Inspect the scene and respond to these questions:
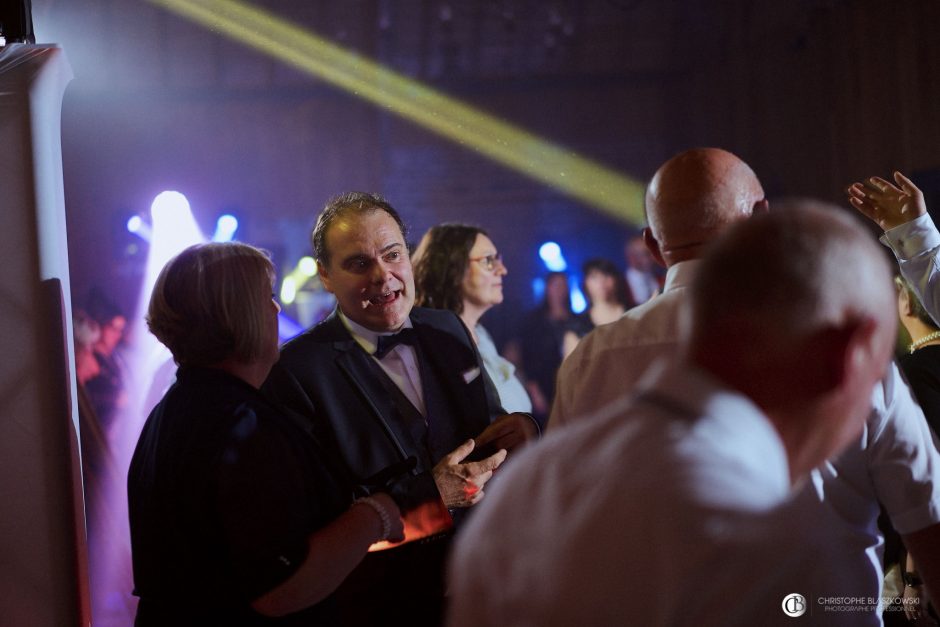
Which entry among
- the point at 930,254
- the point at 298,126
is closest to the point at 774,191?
the point at 298,126

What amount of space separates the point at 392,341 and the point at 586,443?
1485 mm

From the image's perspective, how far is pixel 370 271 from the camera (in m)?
2.20

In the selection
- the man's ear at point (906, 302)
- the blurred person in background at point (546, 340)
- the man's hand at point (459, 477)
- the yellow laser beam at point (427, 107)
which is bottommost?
the blurred person in background at point (546, 340)

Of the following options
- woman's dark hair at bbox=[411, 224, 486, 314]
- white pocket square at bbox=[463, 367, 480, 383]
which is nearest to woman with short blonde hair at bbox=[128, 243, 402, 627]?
white pocket square at bbox=[463, 367, 480, 383]

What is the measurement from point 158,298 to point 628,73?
7491mm

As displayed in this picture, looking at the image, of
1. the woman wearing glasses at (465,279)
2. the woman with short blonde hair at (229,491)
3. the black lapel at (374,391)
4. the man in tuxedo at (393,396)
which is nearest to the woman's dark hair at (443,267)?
the woman wearing glasses at (465,279)

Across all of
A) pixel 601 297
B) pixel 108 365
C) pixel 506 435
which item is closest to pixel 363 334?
pixel 506 435

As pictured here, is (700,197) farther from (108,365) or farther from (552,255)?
(552,255)

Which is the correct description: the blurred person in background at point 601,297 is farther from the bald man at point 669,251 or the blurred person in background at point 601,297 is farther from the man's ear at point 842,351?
the man's ear at point 842,351

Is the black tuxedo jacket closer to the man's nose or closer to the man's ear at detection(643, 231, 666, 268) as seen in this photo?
the man's nose

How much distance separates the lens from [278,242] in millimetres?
7770

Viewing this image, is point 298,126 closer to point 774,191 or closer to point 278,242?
point 278,242

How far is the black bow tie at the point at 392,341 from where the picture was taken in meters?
2.20

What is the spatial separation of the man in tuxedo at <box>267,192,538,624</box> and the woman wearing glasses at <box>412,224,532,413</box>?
1.08m
